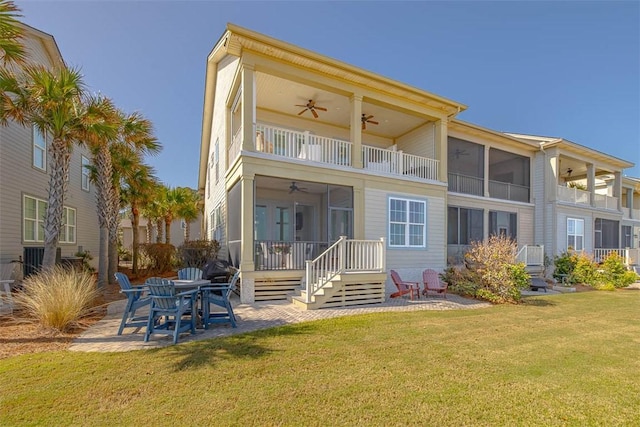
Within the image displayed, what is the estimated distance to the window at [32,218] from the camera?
37.6 feet

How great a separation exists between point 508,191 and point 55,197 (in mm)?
19343

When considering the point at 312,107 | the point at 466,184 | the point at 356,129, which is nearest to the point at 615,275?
the point at 466,184

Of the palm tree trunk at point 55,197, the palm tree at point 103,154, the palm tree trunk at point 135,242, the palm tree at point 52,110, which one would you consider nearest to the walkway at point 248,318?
the palm tree trunk at point 55,197

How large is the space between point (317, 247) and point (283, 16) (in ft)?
30.4

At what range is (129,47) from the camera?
41.1 ft

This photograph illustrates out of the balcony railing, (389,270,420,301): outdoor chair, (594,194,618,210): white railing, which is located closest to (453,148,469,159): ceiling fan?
the balcony railing

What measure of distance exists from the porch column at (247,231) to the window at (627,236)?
26.7 metres

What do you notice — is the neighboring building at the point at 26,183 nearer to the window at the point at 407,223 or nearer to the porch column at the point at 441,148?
the window at the point at 407,223

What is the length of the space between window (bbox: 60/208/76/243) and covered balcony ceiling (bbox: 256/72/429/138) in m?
10.7

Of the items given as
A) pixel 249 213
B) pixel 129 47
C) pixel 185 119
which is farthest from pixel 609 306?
pixel 185 119

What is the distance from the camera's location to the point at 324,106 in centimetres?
1265

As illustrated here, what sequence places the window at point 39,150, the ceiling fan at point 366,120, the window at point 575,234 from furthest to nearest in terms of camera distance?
the window at point 575,234 < the ceiling fan at point 366,120 < the window at point 39,150

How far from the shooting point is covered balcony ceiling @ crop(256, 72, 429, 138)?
11156mm

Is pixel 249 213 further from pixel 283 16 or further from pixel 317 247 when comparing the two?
pixel 283 16
